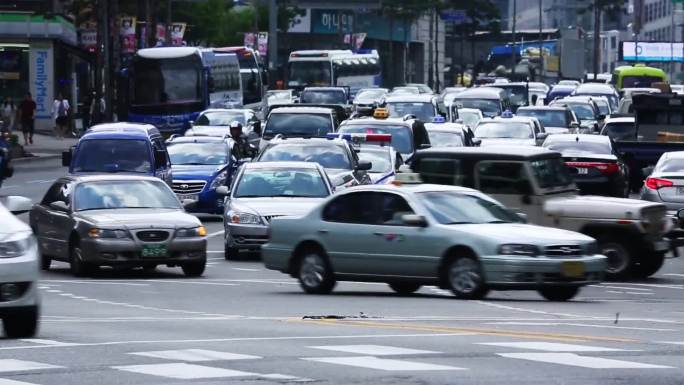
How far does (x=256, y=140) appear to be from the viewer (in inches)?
1742

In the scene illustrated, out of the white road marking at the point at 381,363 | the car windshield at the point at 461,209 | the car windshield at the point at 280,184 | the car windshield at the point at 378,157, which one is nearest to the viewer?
the white road marking at the point at 381,363

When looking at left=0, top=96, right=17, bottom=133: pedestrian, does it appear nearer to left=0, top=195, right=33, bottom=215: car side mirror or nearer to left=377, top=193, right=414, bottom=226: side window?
left=377, top=193, right=414, bottom=226: side window

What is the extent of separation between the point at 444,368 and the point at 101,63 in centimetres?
5805

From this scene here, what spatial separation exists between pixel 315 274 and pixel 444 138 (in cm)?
1876

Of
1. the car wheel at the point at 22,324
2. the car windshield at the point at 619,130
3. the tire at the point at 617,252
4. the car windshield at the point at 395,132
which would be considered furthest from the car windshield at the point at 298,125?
the car wheel at the point at 22,324

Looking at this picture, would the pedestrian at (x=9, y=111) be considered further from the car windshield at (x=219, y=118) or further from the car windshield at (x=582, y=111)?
the car windshield at (x=582, y=111)

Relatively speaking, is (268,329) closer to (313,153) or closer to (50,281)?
(50,281)

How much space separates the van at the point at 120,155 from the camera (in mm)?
32469

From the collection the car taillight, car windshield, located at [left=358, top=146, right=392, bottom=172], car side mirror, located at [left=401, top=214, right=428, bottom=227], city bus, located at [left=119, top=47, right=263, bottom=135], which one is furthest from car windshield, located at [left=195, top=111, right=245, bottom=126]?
car side mirror, located at [left=401, top=214, right=428, bottom=227]

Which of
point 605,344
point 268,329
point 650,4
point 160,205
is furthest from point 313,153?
point 650,4

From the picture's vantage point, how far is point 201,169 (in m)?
35.2

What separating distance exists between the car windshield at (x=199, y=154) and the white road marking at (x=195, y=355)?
22.1 metres

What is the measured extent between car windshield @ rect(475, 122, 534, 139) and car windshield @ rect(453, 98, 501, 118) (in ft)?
42.0

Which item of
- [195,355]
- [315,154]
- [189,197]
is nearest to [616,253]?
[315,154]
